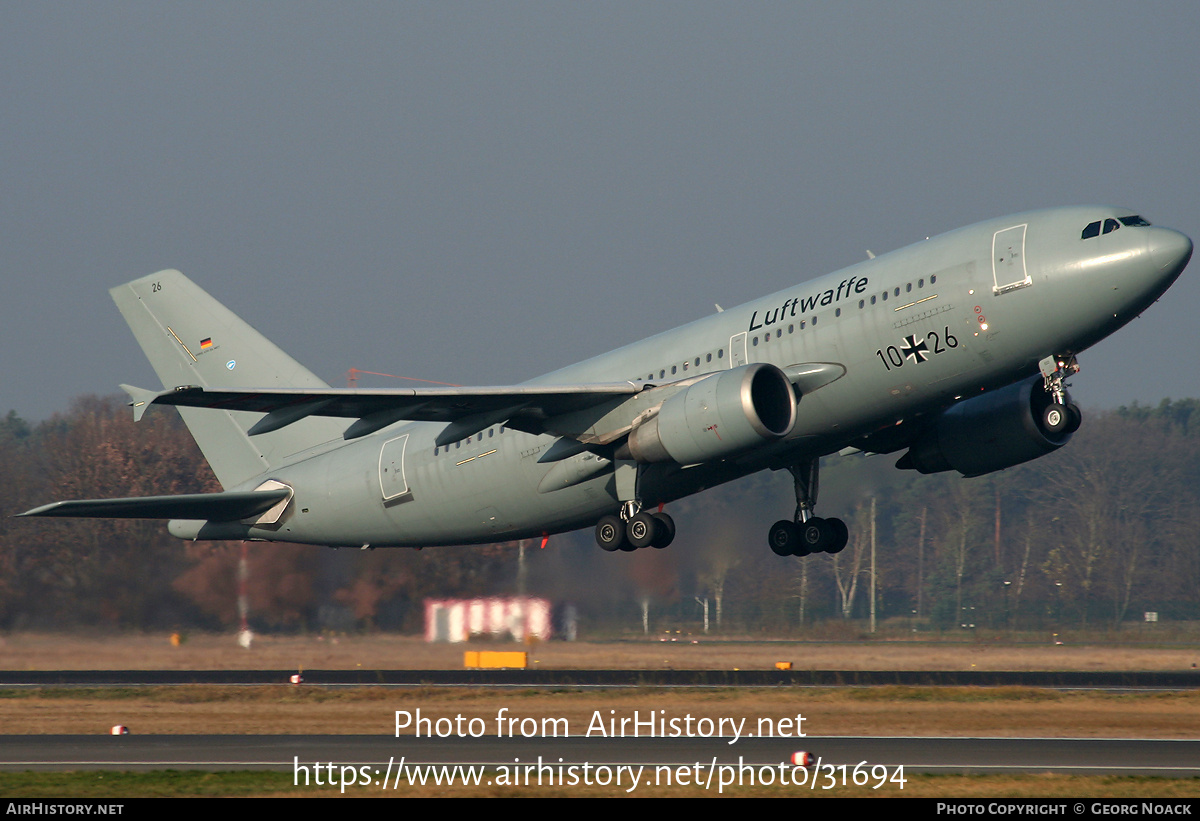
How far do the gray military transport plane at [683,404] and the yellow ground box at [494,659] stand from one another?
18.6 ft

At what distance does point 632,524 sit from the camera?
3019 centimetres

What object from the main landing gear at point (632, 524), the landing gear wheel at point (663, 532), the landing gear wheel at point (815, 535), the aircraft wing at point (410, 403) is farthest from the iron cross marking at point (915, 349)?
the landing gear wheel at point (815, 535)

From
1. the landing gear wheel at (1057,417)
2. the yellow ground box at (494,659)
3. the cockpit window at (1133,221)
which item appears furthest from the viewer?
the yellow ground box at (494,659)

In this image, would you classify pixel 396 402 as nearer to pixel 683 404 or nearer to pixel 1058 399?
pixel 683 404

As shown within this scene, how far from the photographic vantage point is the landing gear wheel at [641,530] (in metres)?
29.8

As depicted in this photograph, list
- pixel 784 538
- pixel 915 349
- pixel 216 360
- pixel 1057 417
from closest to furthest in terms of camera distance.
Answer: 1. pixel 915 349
2. pixel 1057 417
3. pixel 784 538
4. pixel 216 360

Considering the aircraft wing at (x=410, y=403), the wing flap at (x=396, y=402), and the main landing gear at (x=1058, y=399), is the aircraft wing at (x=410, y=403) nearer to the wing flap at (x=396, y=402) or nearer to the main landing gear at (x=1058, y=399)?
the wing flap at (x=396, y=402)

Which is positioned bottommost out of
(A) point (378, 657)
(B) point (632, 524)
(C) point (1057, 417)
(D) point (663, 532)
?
(A) point (378, 657)

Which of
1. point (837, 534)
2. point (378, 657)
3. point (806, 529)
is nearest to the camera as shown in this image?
point (837, 534)

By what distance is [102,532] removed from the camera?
4016cm

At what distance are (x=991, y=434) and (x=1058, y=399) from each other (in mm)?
4102

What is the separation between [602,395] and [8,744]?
13.9 metres

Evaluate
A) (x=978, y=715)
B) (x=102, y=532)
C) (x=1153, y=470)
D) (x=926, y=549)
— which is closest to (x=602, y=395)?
(x=978, y=715)

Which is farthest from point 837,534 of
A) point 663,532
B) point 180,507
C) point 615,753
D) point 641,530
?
point 180,507
